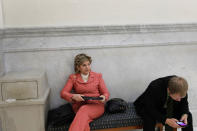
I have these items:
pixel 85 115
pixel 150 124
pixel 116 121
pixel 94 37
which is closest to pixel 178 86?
pixel 150 124

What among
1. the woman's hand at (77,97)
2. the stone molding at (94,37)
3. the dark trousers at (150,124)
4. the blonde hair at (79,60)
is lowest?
the dark trousers at (150,124)

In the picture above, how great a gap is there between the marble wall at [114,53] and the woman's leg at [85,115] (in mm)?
663

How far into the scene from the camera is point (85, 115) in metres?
2.72

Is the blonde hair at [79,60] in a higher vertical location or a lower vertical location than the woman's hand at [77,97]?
higher

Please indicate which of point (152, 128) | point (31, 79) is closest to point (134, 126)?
point (152, 128)

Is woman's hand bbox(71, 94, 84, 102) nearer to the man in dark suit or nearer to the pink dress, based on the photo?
the pink dress

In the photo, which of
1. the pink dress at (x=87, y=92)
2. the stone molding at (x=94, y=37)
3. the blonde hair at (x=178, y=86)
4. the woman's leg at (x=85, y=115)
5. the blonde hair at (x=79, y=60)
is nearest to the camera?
the blonde hair at (x=178, y=86)

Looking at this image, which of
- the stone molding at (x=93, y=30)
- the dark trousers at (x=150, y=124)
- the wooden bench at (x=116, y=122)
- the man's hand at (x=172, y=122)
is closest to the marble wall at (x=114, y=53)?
the stone molding at (x=93, y=30)

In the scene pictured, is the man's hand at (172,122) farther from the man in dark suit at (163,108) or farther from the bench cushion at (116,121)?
the bench cushion at (116,121)

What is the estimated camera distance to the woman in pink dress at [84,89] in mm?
2870

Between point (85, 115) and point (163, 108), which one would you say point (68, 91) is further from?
point (163, 108)

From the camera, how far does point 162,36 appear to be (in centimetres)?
352

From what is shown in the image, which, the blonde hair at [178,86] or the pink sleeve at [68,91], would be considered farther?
the pink sleeve at [68,91]

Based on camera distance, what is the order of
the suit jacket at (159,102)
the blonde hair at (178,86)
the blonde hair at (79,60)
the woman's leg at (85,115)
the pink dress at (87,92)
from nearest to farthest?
the blonde hair at (178,86) → the woman's leg at (85,115) → the suit jacket at (159,102) → the pink dress at (87,92) → the blonde hair at (79,60)
